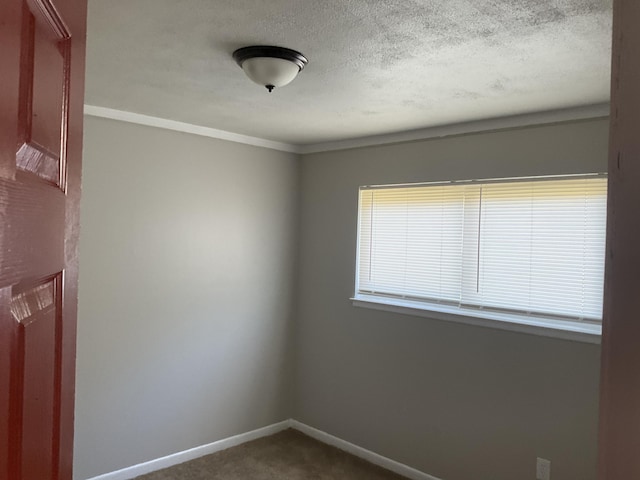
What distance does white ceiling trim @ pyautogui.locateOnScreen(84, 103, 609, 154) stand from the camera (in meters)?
2.80

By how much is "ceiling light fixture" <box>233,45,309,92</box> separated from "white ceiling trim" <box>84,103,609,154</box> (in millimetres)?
1442

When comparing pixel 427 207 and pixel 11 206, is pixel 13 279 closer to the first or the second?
pixel 11 206

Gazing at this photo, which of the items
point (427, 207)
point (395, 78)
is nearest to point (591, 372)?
point (427, 207)

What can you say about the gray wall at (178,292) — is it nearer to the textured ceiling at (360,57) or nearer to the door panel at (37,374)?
the textured ceiling at (360,57)

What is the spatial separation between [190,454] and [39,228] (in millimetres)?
3400

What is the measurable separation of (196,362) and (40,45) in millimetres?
3264

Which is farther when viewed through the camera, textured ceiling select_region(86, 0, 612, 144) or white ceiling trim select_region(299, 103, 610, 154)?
white ceiling trim select_region(299, 103, 610, 154)

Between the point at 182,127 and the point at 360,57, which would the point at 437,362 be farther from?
the point at 182,127

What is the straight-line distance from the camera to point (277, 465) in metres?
3.64

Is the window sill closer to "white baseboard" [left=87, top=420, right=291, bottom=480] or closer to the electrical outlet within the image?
the electrical outlet

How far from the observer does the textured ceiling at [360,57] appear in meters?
1.67

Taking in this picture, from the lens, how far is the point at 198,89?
2654mm

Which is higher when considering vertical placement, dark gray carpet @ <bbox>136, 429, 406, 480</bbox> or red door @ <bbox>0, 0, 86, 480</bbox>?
red door @ <bbox>0, 0, 86, 480</bbox>

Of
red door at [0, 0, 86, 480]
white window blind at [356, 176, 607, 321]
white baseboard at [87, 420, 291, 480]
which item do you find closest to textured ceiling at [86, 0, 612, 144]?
white window blind at [356, 176, 607, 321]
